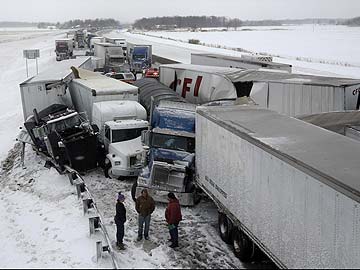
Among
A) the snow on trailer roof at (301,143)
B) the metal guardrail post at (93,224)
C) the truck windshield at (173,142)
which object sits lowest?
the metal guardrail post at (93,224)

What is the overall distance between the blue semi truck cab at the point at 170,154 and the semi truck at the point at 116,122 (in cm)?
98

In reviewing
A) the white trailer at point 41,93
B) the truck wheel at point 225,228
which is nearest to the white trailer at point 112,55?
the white trailer at point 41,93

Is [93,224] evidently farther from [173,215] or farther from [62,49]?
[62,49]

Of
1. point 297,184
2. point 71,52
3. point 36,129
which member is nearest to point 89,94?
point 36,129

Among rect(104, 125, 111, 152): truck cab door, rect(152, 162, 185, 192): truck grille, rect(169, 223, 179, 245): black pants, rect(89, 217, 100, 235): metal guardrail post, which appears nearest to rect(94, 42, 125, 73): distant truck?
rect(104, 125, 111, 152): truck cab door

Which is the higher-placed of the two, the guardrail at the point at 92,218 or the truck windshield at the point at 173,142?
the truck windshield at the point at 173,142

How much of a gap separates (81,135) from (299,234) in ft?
35.9

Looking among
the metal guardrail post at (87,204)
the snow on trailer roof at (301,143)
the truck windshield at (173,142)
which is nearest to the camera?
the snow on trailer roof at (301,143)

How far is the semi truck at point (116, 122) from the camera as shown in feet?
53.6

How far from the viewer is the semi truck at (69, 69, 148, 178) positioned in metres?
16.3

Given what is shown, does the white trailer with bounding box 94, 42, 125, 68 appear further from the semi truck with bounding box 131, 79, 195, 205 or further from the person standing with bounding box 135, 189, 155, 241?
the person standing with bounding box 135, 189, 155, 241

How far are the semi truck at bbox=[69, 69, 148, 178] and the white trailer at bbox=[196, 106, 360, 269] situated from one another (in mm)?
4089

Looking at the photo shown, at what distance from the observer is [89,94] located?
20094mm

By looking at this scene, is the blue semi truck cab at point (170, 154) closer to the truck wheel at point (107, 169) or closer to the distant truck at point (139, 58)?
the truck wheel at point (107, 169)
